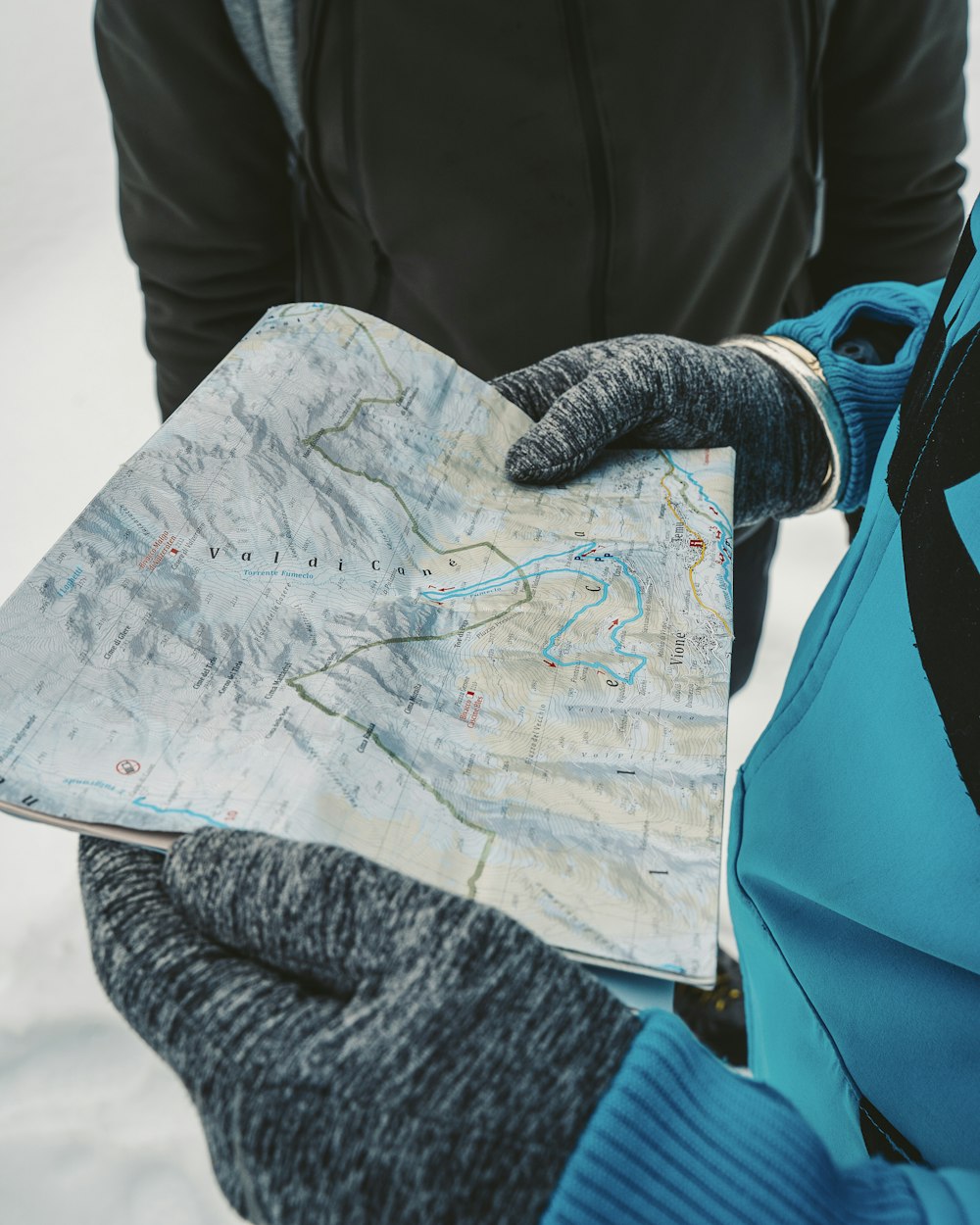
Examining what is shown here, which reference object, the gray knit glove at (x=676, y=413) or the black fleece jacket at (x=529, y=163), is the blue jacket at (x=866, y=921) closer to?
the gray knit glove at (x=676, y=413)

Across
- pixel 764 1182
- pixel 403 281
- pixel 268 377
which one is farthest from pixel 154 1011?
pixel 403 281

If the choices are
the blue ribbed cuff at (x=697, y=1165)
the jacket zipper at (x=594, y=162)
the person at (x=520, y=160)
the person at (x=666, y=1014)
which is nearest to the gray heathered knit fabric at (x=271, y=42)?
the person at (x=520, y=160)

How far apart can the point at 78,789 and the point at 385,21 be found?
23.4 inches

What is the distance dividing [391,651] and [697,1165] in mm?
277

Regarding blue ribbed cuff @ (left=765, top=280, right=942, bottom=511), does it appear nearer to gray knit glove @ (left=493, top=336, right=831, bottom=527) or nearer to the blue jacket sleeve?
gray knit glove @ (left=493, top=336, right=831, bottom=527)

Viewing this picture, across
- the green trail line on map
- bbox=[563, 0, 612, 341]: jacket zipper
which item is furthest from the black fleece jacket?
the green trail line on map

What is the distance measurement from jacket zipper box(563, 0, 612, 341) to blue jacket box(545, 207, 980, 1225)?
0.38 meters

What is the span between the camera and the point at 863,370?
691 mm

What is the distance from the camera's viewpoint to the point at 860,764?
0.43 meters

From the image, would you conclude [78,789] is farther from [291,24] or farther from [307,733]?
[291,24]

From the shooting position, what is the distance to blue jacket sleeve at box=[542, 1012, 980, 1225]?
→ 30cm

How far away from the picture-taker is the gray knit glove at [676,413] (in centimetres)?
63

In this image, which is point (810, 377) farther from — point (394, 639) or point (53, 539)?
point (53, 539)

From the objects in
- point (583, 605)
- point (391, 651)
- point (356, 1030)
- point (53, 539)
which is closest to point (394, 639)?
point (391, 651)
